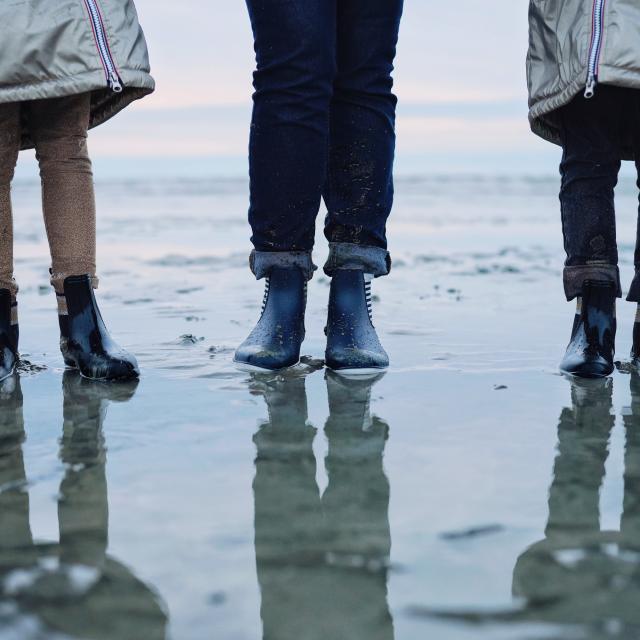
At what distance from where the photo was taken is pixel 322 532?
3.39ft

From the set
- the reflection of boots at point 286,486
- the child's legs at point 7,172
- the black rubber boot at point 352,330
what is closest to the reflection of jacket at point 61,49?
the child's legs at point 7,172

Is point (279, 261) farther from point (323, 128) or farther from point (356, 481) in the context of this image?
point (356, 481)

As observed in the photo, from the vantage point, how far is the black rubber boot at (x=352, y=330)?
198cm

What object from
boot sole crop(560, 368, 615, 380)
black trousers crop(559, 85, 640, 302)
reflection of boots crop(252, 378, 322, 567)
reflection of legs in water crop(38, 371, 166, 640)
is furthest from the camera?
black trousers crop(559, 85, 640, 302)

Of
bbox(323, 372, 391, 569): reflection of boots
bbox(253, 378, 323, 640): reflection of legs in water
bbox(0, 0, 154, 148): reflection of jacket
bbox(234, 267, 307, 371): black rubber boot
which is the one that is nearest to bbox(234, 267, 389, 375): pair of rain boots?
bbox(234, 267, 307, 371): black rubber boot

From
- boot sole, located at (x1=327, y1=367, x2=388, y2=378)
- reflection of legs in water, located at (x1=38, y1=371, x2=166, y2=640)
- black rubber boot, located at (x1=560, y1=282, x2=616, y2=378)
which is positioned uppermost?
black rubber boot, located at (x1=560, y1=282, x2=616, y2=378)

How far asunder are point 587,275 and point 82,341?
3.78 feet

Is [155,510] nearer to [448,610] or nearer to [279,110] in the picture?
[448,610]

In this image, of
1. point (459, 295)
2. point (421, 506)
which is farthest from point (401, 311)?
point (421, 506)

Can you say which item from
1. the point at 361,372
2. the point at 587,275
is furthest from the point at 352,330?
the point at 587,275

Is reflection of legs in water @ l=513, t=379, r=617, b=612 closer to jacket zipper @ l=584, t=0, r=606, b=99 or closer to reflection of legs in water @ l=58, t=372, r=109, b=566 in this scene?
reflection of legs in water @ l=58, t=372, r=109, b=566

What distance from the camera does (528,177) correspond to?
21.0m

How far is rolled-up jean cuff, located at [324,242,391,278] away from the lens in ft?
6.88

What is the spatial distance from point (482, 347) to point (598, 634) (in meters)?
1.46
